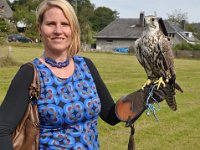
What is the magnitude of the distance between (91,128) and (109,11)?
84.5 m

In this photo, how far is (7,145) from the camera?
6.15 feet

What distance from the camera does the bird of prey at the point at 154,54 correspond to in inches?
117

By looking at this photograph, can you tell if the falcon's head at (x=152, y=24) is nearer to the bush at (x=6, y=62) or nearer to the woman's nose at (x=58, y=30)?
the woman's nose at (x=58, y=30)

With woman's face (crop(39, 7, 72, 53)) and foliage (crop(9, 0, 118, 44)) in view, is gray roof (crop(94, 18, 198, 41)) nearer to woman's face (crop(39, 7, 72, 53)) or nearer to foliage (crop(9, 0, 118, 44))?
foliage (crop(9, 0, 118, 44))

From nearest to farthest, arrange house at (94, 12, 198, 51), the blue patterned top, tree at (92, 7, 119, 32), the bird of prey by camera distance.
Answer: the blue patterned top < the bird of prey < house at (94, 12, 198, 51) < tree at (92, 7, 119, 32)

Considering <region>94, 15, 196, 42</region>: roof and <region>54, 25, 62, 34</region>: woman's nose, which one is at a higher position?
<region>54, 25, 62, 34</region>: woman's nose

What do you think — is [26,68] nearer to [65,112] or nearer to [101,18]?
[65,112]

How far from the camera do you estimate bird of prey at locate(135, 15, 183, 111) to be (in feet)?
9.77

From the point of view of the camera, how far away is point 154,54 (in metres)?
3.03

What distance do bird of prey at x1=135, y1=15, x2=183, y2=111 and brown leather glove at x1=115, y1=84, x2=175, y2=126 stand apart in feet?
0.83

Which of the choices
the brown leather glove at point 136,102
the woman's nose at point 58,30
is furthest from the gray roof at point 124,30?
the woman's nose at point 58,30

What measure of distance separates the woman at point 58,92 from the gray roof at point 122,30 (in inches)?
1921

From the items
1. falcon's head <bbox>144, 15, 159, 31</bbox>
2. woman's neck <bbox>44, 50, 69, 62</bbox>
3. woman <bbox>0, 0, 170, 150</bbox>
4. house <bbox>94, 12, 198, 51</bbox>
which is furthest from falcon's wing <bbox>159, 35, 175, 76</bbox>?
house <bbox>94, 12, 198, 51</bbox>

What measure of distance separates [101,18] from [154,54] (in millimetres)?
78727
